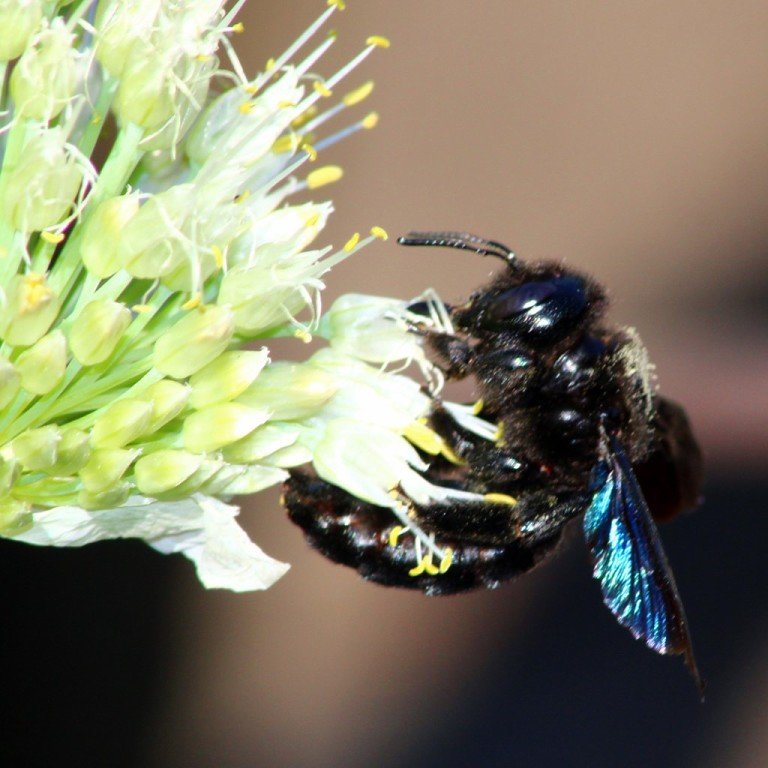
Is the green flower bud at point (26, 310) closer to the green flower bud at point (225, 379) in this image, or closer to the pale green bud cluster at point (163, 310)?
the pale green bud cluster at point (163, 310)

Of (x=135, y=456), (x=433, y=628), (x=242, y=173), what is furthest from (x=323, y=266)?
(x=433, y=628)

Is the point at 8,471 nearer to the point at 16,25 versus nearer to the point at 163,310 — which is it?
the point at 163,310

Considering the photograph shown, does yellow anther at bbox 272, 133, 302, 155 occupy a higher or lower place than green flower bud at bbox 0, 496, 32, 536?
higher

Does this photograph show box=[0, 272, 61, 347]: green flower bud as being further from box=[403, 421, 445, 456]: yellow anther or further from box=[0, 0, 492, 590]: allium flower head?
box=[403, 421, 445, 456]: yellow anther

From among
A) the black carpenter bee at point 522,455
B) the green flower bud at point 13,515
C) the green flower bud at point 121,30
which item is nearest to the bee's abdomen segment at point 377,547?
the black carpenter bee at point 522,455

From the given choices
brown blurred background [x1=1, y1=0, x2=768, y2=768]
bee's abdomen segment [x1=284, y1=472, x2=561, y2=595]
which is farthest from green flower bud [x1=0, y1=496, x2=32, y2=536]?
brown blurred background [x1=1, y1=0, x2=768, y2=768]

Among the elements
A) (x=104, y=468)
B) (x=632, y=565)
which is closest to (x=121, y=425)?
(x=104, y=468)
